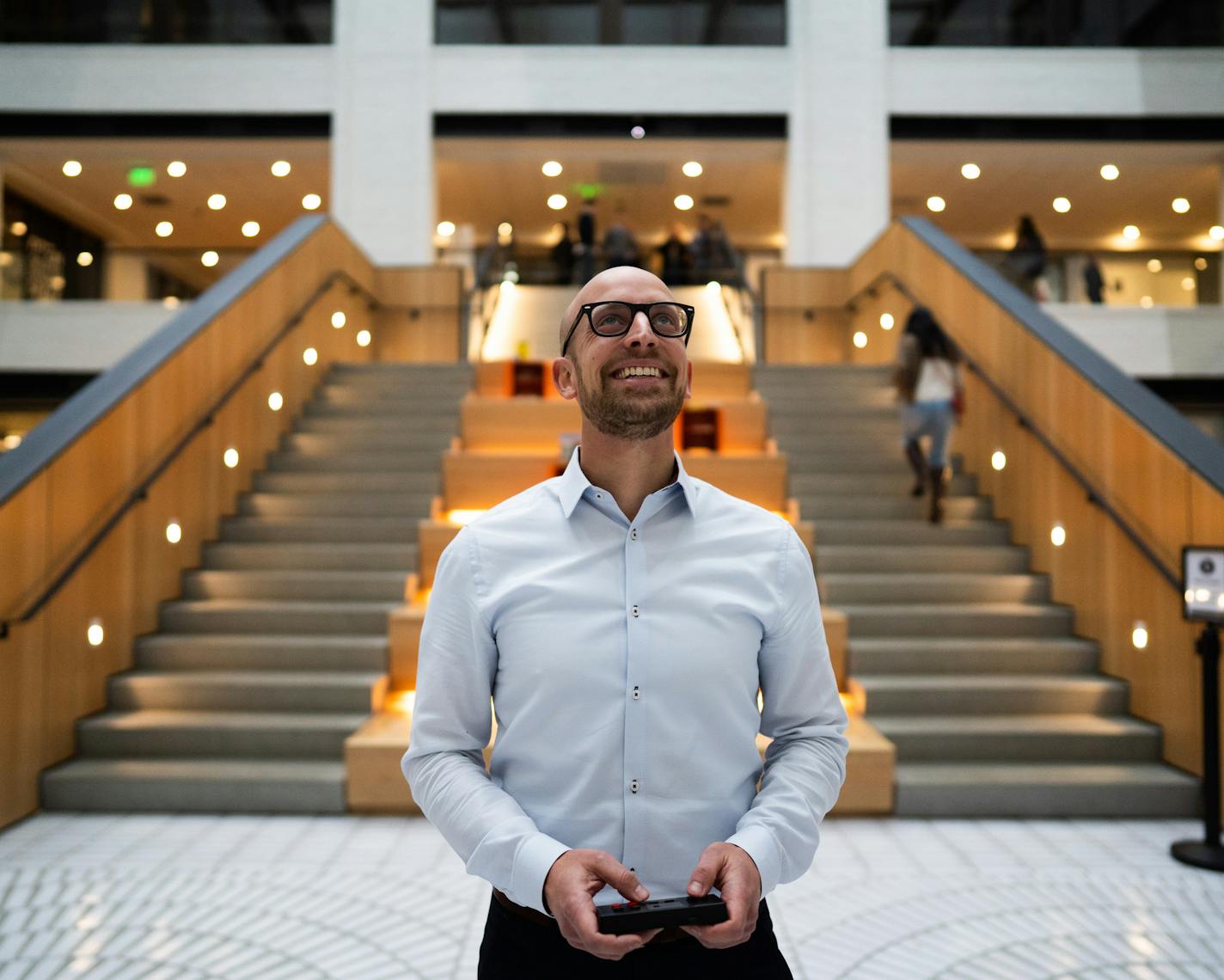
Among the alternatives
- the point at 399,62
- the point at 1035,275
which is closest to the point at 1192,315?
the point at 1035,275

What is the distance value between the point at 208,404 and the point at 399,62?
888 cm

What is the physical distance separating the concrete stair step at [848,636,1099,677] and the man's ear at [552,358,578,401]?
11.7 feet

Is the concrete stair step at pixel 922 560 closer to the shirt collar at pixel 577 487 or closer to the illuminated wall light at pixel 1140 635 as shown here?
the illuminated wall light at pixel 1140 635

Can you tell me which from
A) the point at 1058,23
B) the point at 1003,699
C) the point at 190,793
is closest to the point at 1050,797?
the point at 1003,699

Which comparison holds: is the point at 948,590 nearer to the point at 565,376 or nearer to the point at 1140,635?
the point at 1140,635

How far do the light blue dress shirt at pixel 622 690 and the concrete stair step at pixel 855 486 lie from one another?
471cm

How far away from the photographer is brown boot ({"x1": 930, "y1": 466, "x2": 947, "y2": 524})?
5535mm

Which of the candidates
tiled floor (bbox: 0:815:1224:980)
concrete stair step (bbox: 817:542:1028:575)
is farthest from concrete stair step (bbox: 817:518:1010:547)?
tiled floor (bbox: 0:815:1224:980)

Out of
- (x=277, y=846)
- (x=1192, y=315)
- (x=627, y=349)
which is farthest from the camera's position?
(x=1192, y=315)

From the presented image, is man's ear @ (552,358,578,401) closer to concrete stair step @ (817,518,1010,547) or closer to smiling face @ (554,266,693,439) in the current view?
smiling face @ (554,266,693,439)

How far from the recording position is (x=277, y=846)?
3518mm

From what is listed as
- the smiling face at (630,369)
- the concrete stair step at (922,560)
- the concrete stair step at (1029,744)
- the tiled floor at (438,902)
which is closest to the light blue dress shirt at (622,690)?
the smiling face at (630,369)

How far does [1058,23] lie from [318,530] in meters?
12.7

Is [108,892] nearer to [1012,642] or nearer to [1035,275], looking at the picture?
[1012,642]
